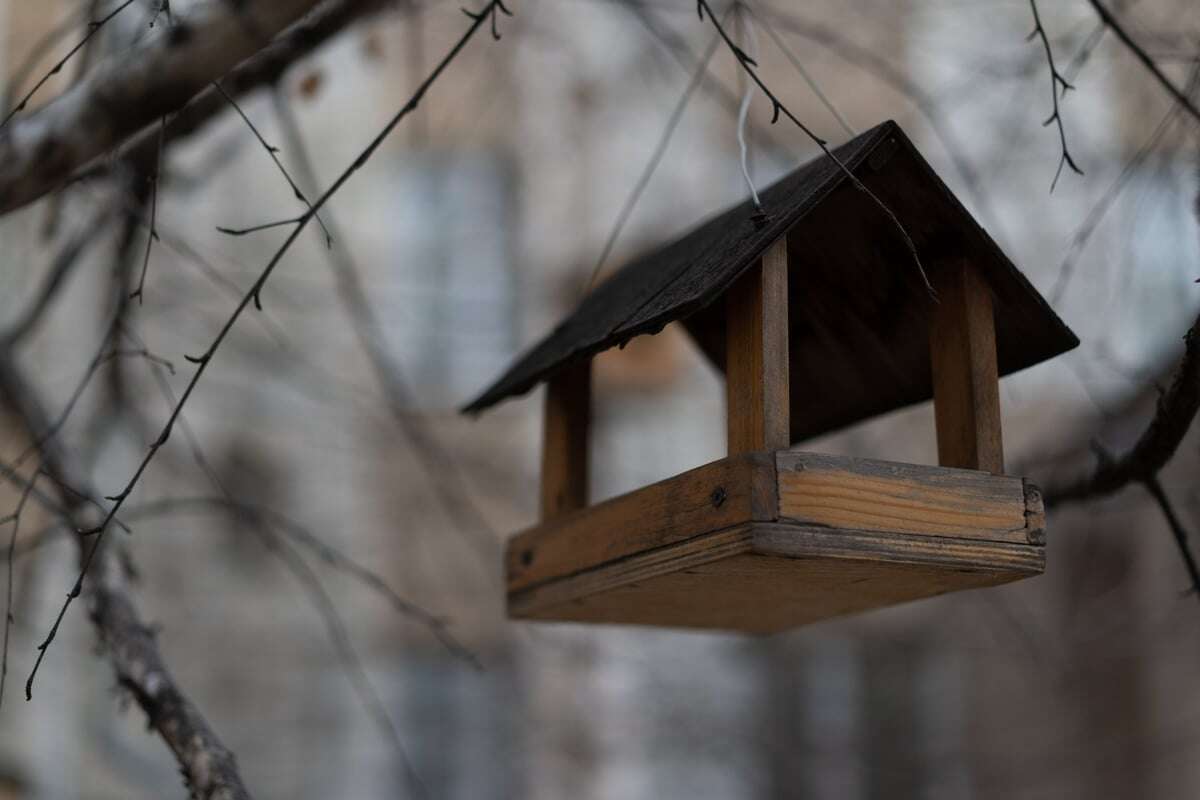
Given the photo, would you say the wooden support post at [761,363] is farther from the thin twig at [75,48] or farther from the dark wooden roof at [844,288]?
the thin twig at [75,48]

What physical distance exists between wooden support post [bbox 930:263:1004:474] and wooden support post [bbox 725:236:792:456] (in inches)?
→ 10.3

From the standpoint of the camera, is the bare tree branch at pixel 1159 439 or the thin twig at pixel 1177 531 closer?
the bare tree branch at pixel 1159 439

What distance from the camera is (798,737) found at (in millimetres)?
7898

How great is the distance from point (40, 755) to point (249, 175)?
13.4 ft

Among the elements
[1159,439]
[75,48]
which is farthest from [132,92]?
[1159,439]

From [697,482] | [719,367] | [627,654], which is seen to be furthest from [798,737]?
[697,482]

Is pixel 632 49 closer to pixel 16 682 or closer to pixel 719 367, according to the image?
pixel 16 682

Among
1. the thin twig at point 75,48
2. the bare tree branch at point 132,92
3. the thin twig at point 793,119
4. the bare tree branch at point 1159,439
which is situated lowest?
the bare tree branch at point 1159,439

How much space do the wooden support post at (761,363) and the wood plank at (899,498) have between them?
2.4 inches

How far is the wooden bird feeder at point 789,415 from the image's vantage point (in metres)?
1.55

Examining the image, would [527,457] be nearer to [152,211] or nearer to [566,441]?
[566,441]

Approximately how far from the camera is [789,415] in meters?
1.88

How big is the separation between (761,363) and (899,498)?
0.22 metres

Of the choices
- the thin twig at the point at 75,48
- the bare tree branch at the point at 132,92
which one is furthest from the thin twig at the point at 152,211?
the bare tree branch at the point at 132,92
